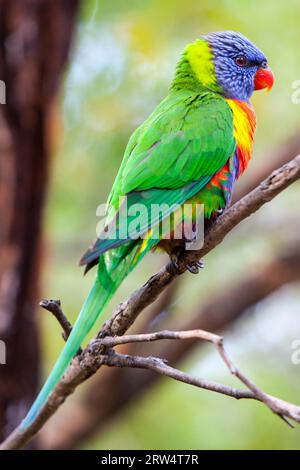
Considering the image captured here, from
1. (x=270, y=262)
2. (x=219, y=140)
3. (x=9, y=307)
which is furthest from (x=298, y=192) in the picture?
(x=219, y=140)

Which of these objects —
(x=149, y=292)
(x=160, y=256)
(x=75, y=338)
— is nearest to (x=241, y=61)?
(x=149, y=292)

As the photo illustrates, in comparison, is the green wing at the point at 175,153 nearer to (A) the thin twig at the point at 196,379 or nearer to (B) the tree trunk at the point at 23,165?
(A) the thin twig at the point at 196,379

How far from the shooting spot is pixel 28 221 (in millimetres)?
4078

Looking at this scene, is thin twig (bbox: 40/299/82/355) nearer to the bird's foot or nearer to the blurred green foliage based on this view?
the bird's foot

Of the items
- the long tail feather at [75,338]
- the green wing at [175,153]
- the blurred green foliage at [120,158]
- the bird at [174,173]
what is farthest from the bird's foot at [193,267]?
the blurred green foliage at [120,158]

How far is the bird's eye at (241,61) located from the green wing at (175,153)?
1.59 ft

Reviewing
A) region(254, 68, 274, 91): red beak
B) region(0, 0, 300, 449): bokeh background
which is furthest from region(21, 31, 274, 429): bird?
region(0, 0, 300, 449): bokeh background

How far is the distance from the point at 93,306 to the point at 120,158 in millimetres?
2977

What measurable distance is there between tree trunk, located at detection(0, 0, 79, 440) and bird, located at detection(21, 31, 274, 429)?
104 centimetres

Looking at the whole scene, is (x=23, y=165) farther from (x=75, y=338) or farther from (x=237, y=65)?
(x=75, y=338)

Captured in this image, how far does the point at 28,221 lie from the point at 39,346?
2.61 feet

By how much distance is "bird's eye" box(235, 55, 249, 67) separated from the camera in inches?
128

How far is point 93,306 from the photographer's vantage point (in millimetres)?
2264
